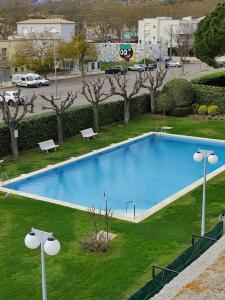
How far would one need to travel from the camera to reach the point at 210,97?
36156 mm

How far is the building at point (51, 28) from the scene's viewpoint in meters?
72.3

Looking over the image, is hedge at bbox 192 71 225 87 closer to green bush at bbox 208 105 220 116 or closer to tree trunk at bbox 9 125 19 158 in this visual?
green bush at bbox 208 105 220 116

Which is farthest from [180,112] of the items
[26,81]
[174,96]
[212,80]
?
[26,81]

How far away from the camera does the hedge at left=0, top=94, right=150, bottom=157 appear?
25.9 metres

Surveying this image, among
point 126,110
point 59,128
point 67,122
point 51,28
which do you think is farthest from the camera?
point 51,28

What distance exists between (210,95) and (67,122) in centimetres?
1207

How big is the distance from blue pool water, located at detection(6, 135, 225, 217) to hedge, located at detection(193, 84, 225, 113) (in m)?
6.78

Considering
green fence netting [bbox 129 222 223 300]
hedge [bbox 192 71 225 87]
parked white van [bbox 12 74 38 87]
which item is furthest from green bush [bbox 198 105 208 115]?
parked white van [bbox 12 74 38 87]

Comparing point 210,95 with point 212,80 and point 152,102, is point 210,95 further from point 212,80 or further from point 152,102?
point 152,102

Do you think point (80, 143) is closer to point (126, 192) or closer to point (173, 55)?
point (126, 192)

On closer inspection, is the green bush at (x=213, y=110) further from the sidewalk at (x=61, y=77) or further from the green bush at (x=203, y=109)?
the sidewalk at (x=61, y=77)

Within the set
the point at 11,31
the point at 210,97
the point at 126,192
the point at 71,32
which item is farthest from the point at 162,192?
the point at 11,31

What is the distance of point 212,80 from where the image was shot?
1556 inches

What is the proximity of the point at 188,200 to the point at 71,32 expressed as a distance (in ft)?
194
